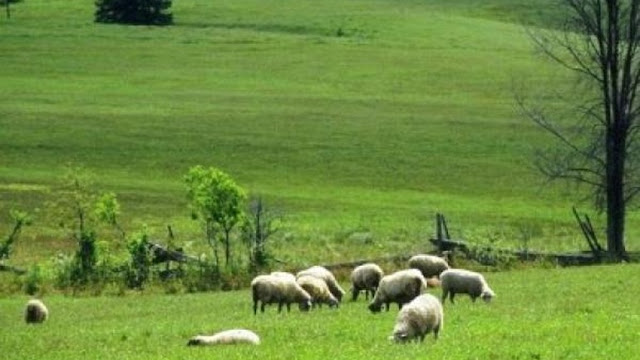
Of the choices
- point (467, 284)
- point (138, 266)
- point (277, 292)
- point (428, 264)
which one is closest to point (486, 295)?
point (467, 284)

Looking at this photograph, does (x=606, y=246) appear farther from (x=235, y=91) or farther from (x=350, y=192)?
(x=235, y=91)

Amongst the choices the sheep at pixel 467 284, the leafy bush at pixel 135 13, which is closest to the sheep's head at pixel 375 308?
the sheep at pixel 467 284

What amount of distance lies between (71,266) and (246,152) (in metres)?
38.2

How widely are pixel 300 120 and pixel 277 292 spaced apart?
64590mm

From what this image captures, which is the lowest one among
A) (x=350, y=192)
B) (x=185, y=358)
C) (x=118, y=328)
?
(x=350, y=192)

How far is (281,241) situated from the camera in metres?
58.6

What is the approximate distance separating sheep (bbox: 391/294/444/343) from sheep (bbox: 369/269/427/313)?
687 centimetres

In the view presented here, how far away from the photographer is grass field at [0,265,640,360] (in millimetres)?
22188

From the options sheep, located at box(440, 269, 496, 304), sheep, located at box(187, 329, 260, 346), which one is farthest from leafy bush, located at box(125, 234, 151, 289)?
sheep, located at box(187, 329, 260, 346)

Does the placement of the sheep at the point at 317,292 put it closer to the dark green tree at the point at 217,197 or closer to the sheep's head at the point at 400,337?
the sheep's head at the point at 400,337

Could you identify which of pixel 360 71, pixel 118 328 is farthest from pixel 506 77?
pixel 118 328

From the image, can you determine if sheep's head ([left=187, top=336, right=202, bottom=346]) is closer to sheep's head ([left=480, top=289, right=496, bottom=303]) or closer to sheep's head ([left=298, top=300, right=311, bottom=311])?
sheep's head ([left=298, top=300, right=311, bottom=311])

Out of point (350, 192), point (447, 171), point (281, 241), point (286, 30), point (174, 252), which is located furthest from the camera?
point (286, 30)

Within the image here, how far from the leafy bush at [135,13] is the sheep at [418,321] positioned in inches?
5308
